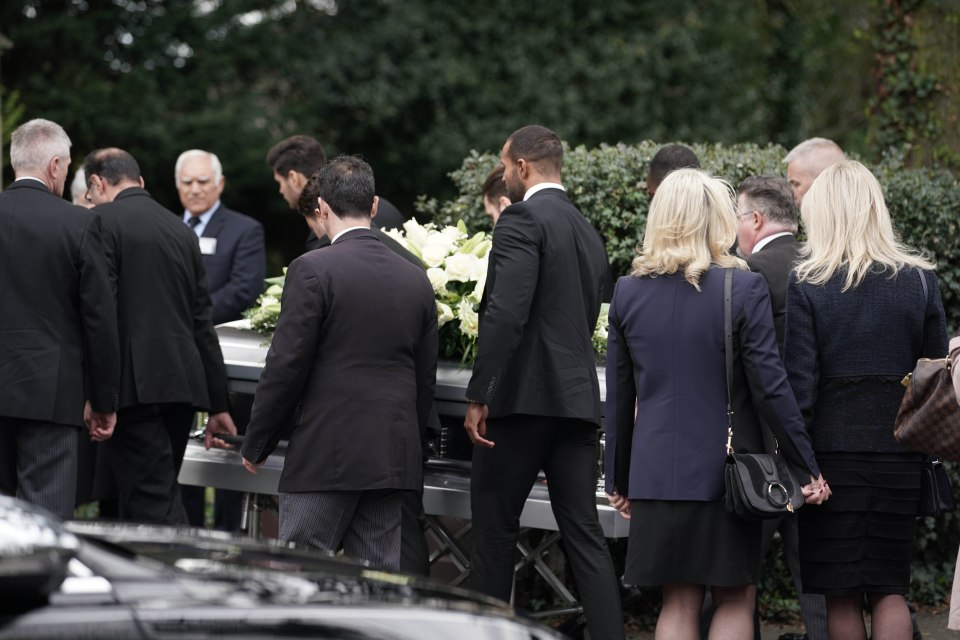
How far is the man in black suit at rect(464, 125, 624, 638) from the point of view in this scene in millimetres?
5125

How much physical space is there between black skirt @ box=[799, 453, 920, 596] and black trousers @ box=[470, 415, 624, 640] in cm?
85

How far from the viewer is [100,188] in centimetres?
649

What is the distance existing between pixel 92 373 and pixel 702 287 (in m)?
A: 2.76

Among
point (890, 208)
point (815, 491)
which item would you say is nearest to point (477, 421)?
point (815, 491)

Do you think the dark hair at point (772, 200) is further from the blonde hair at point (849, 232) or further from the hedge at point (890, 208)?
the hedge at point (890, 208)

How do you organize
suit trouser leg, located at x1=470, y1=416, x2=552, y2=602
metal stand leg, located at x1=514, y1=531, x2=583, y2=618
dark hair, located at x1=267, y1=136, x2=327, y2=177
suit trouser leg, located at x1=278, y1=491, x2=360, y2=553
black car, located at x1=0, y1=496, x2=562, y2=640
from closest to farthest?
black car, located at x1=0, y1=496, x2=562, y2=640
suit trouser leg, located at x1=278, y1=491, x2=360, y2=553
suit trouser leg, located at x1=470, y1=416, x2=552, y2=602
metal stand leg, located at x1=514, y1=531, x2=583, y2=618
dark hair, located at x1=267, y1=136, x2=327, y2=177

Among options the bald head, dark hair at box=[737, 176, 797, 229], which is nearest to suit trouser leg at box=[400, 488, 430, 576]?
A: dark hair at box=[737, 176, 797, 229]

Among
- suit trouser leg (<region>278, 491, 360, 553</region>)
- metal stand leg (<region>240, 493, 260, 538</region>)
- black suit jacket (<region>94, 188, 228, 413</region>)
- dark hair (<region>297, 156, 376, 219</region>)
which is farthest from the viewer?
metal stand leg (<region>240, 493, 260, 538</region>)

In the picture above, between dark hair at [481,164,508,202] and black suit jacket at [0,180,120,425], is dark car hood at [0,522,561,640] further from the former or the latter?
dark hair at [481,164,508,202]

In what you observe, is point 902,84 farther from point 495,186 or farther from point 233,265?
point 233,265

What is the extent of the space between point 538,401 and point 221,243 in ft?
11.7

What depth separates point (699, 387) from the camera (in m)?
4.59

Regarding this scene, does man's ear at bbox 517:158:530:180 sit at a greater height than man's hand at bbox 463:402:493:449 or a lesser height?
greater

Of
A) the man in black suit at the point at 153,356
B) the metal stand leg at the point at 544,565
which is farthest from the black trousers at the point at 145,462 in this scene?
the metal stand leg at the point at 544,565
